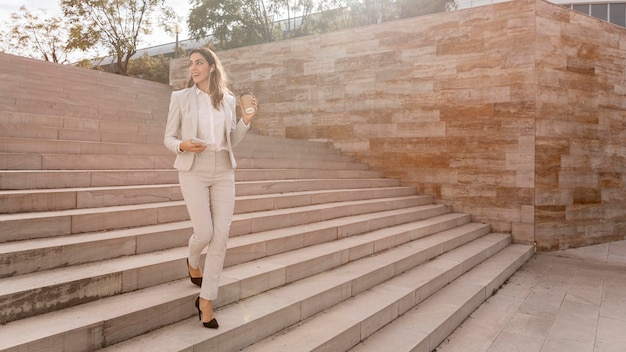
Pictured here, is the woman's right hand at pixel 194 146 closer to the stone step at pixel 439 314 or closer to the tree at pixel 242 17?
the stone step at pixel 439 314

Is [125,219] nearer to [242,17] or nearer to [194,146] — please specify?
[194,146]

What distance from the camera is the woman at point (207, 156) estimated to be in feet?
9.33

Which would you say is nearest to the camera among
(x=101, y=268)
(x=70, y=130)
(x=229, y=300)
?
(x=101, y=268)

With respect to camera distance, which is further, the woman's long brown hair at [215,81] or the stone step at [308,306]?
the woman's long brown hair at [215,81]

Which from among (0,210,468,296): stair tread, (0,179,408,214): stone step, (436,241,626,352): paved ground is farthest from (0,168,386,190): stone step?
(436,241,626,352): paved ground

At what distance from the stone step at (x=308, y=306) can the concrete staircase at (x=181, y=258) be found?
16mm

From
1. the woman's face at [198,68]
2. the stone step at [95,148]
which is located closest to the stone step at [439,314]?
the woman's face at [198,68]

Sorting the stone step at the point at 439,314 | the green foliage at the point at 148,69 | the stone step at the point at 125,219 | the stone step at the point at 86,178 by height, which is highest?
the green foliage at the point at 148,69

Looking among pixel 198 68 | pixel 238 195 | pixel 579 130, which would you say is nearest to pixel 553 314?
pixel 238 195

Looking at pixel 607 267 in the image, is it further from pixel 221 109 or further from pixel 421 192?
pixel 221 109

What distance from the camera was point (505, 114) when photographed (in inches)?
340

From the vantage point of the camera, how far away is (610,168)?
9.18 meters

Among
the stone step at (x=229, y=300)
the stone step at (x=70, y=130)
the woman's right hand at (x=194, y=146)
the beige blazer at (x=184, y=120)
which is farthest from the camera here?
the stone step at (x=70, y=130)

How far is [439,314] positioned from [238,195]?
308 cm
